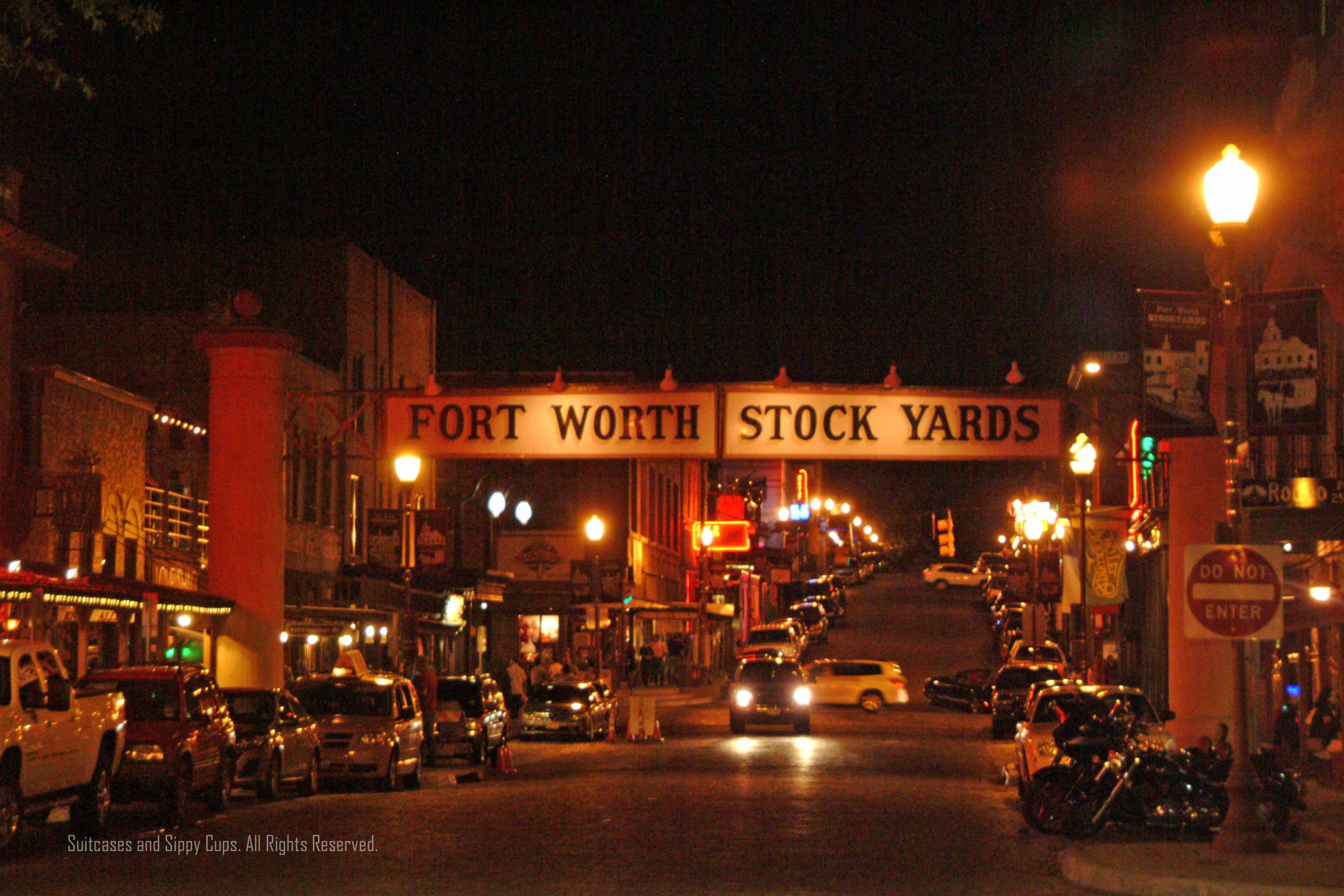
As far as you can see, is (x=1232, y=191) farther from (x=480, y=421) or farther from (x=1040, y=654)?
(x=1040, y=654)

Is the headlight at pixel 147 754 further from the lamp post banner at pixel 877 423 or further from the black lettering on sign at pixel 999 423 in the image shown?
the black lettering on sign at pixel 999 423

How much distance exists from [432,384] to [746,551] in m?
37.5

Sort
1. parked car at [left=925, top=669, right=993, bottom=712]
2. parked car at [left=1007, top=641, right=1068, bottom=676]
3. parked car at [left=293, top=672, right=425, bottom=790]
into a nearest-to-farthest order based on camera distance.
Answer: parked car at [left=293, top=672, right=425, bottom=790], parked car at [left=1007, top=641, right=1068, bottom=676], parked car at [left=925, top=669, right=993, bottom=712]

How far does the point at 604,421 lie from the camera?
27.3m

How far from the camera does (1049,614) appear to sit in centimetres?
7325

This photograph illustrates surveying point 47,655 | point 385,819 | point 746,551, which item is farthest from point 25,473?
point 746,551

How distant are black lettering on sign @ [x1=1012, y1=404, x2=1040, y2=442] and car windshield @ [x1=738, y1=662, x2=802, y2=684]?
13965mm

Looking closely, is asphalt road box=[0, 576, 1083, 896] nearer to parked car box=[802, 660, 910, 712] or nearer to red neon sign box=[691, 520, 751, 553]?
parked car box=[802, 660, 910, 712]

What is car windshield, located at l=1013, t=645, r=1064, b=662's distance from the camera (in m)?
48.9

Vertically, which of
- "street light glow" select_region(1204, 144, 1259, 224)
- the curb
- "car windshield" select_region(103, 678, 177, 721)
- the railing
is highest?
"street light glow" select_region(1204, 144, 1259, 224)

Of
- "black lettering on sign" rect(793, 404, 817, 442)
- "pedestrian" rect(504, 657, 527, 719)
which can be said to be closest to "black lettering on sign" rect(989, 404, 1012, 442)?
"black lettering on sign" rect(793, 404, 817, 442)

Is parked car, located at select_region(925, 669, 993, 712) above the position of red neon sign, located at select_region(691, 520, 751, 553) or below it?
below

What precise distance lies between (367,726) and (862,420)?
30.6 feet

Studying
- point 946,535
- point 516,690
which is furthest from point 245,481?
point 946,535
